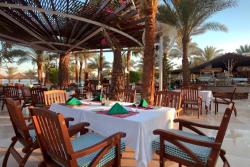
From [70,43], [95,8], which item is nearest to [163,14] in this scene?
[70,43]

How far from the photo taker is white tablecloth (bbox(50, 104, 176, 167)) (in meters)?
2.68

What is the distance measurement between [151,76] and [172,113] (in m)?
2.96

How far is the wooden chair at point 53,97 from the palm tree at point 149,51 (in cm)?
226

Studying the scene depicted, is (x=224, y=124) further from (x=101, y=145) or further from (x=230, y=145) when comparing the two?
(x=230, y=145)

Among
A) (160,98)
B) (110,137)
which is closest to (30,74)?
(160,98)

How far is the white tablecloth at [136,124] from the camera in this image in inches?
105

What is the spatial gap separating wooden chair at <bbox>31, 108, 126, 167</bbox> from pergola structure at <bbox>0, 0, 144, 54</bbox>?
5262 millimetres

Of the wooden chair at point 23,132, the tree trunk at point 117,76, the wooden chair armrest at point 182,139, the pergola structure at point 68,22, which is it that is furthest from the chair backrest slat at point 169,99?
the tree trunk at point 117,76

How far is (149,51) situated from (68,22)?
4.35 metres

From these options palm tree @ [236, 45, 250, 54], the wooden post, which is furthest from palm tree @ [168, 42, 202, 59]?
the wooden post

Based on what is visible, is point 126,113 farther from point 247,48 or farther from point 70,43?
point 247,48

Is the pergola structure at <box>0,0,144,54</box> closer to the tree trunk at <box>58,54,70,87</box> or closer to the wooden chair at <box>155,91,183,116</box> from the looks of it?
the tree trunk at <box>58,54,70,87</box>

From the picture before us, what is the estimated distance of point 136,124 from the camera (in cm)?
268

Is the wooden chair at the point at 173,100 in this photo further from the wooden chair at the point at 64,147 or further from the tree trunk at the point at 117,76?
the tree trunk at the point at 117,76
